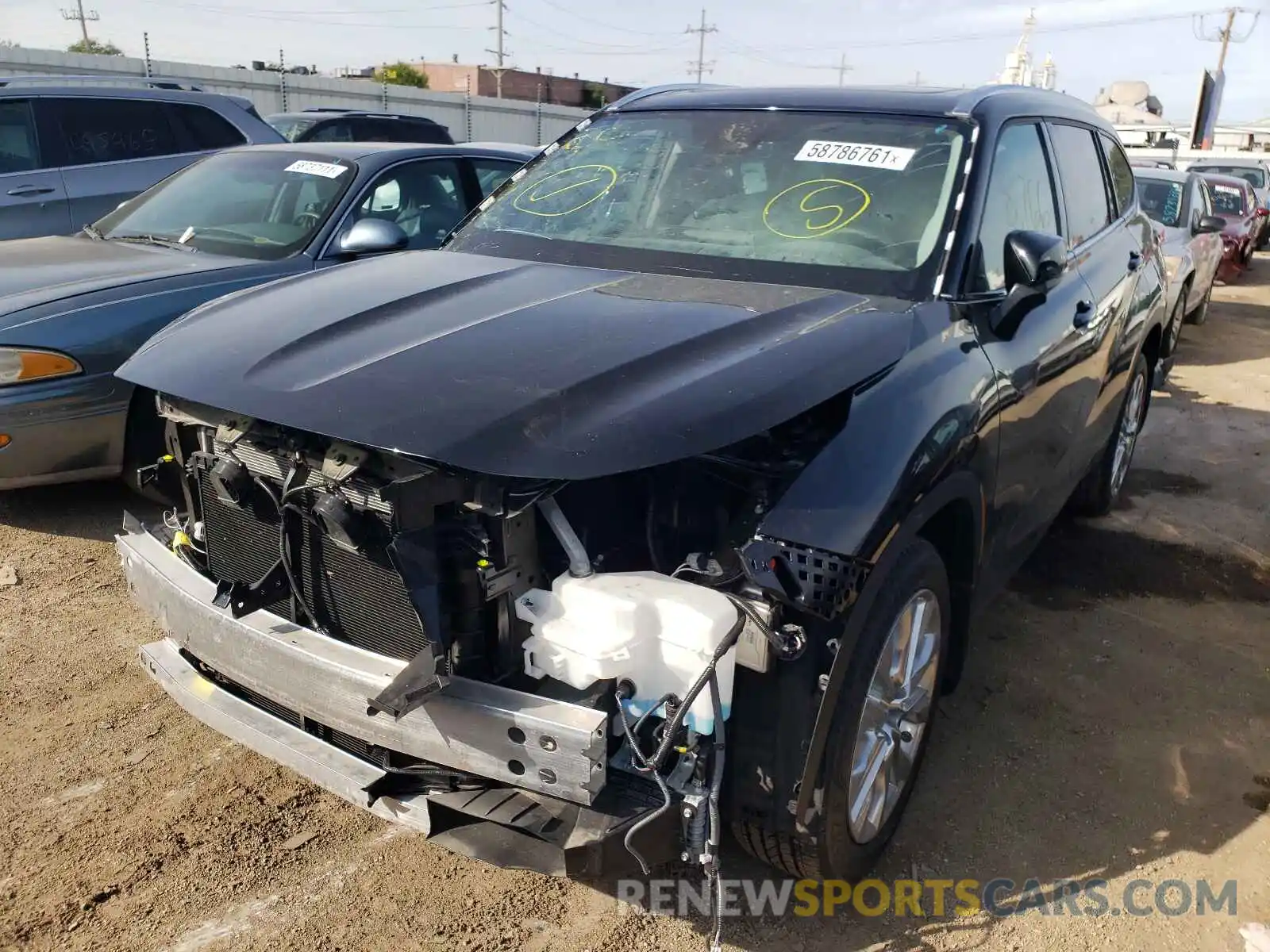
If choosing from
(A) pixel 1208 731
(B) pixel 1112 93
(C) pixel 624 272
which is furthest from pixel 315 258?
(B) pixel 1112 93

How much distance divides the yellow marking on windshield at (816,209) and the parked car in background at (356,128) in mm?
8531

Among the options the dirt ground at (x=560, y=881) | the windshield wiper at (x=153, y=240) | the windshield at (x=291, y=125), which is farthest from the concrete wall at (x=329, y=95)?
the dirt ground at (x=560, y=881)

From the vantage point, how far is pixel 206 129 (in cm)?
750

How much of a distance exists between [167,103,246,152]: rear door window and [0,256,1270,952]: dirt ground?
395 cm

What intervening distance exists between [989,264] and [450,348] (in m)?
1.66

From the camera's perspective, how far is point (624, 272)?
10.2 feet

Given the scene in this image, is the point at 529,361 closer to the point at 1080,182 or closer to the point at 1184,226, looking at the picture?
the point at 1080,182

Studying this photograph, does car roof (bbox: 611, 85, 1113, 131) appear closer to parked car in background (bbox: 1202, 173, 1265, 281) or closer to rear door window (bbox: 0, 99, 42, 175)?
rear door window (bbox: 0, 99, 42, 175)

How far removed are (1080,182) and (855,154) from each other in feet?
4.53

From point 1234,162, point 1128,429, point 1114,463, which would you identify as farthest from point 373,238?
point 1234,162

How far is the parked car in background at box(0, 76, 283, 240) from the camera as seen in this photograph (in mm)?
7004

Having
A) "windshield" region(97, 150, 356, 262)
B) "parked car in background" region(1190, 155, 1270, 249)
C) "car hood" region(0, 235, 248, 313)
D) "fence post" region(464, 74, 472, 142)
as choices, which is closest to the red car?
"parked car in background" region(1190, 155, 1270, 249)

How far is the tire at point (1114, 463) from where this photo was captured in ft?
16.2

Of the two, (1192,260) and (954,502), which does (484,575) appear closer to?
(954,502)
